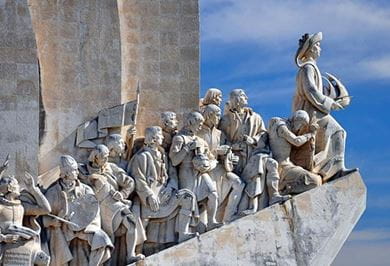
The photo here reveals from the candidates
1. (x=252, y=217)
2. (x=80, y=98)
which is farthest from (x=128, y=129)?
(x=252, y=217)

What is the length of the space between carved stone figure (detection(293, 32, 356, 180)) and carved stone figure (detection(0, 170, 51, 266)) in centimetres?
370

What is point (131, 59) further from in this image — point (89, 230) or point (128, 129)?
point (89, 230)

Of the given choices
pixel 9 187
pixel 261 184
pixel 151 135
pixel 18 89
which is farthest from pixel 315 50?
pixel 9 187

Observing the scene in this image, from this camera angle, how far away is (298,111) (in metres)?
17.7

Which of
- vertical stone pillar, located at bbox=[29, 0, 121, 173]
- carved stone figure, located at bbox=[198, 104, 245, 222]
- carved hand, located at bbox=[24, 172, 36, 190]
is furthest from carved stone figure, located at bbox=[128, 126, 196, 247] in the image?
carved hand, located at bbox=[24, 172, 36, 190]

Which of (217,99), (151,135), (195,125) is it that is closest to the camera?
(151,135)

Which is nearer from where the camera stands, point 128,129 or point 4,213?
point 4,213

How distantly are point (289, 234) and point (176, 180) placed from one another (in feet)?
4.95

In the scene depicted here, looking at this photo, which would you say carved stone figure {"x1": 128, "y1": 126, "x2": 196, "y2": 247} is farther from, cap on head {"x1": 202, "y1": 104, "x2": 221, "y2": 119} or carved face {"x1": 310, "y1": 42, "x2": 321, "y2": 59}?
carved face {"x1": 310, "y1": 42, "x2": 321, "y2": 59}

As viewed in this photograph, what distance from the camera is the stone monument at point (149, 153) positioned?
53.8 ft

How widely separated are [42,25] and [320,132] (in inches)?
146

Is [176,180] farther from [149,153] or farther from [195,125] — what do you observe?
[195,125]

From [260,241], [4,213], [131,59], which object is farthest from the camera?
[131,59]

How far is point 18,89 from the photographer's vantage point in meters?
17.0
